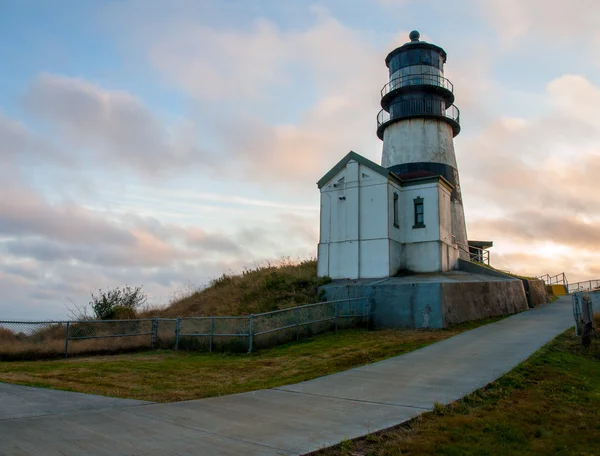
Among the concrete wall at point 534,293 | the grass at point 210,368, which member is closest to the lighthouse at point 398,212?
the concrete wall at point 534,293

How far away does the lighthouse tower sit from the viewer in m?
28.0

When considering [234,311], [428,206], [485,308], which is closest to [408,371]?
[485,308]

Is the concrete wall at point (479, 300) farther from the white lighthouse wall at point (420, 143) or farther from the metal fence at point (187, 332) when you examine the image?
the white lighthouse wall at point (420, 143)

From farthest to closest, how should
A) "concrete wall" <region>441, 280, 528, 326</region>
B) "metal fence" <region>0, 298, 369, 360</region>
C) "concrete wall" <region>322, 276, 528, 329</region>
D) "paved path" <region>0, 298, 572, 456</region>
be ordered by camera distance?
"concrete wall" <region>441, 280, 528, 326</region> → "concrete wall" <region>322, 276, 528, 329</region> → "metal fence" <region>0, 298, 369, 360</region> → "paved path" <region>0, 298, 572, 456</region>

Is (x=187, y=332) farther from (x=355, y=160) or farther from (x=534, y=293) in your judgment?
(x=534, y=293)

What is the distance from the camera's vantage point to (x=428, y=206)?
Answer: 23984mm

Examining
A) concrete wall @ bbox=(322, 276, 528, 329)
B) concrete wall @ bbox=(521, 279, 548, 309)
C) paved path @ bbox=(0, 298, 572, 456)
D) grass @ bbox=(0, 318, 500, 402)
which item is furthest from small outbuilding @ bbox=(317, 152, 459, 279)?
paved path @ bbox=(0, 298, 572, 456)

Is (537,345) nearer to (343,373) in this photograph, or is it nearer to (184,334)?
(343,373)

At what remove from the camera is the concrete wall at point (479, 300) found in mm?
17953

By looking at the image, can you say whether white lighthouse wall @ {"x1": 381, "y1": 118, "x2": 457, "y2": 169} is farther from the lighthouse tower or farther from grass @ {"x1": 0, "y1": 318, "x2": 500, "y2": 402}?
grass @ {"x1": 0, "y1": 318, "x2": 500, "y2": 402}

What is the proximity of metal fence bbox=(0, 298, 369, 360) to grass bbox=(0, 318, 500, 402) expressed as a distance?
573mm

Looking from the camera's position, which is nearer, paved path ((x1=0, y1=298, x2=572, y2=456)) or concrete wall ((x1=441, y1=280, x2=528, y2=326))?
paved path ((x1=0, y1=298, x2=572, y2=456))

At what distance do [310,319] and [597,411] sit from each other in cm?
1073

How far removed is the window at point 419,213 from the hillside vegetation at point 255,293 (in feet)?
17.5
